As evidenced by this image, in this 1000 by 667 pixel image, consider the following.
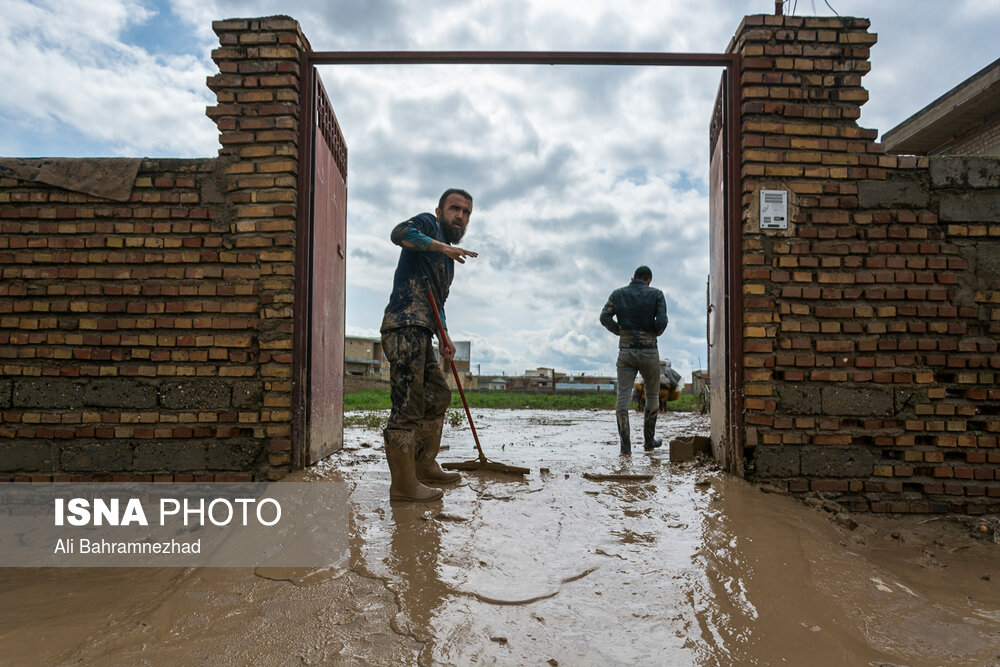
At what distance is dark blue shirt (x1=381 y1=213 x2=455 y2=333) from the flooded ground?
108 centimetres

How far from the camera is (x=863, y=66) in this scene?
4129 mm

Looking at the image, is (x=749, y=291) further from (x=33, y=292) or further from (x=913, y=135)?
(x=913, y=135)

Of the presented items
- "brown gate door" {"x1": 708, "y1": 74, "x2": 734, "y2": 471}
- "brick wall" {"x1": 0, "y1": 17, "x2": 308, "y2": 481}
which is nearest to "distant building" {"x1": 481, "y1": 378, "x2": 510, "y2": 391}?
"brown gate door" {"x1": 708, "y1": 74, "x2": 734, "y2": 471}

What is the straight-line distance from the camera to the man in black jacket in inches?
234

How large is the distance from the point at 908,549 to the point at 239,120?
4.99 meters

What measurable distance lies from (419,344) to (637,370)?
Result: 10.3ft

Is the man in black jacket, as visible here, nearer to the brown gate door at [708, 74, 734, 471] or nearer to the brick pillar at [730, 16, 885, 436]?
the brown gate door at [708, 74, 734, 471]

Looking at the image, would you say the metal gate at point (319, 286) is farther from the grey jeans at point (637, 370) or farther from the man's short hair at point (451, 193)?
the grey jeans at point (637, 370)

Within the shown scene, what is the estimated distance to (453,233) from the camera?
3.97 metres

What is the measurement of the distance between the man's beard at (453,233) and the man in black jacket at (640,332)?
8.15ft

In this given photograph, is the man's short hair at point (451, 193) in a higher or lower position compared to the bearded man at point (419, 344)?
higher

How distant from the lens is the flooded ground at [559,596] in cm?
205

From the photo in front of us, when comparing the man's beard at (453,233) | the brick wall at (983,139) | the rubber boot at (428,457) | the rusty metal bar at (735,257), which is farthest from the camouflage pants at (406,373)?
the brick wall at (983,139)

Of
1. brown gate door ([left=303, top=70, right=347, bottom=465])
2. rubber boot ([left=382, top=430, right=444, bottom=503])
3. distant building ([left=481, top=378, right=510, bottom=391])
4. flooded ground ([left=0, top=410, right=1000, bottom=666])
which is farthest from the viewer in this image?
distant building ([left=481, top=378, right=510, bottom=391])
